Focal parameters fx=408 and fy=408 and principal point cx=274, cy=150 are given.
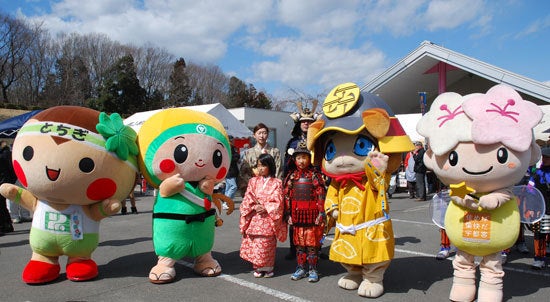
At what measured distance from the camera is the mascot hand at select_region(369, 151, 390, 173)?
3.88 metres

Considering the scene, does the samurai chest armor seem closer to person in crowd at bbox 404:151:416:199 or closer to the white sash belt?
the white sash belt

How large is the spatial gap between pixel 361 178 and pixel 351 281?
1.09 meters

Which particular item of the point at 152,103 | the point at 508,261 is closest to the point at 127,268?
the point at 508,261

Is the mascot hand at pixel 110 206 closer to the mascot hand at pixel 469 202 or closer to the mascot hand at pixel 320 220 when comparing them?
the mascot hand at pixel 320 220

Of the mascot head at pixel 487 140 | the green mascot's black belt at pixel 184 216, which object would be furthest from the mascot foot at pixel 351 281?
the green mascot's black belt at pixel 184 216

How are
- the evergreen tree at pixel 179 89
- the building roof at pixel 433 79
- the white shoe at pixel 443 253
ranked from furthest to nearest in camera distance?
the evergreen tree at pixel 179 89 → the building roof at pixel 433 79 → the white shoe at pixel 443 253

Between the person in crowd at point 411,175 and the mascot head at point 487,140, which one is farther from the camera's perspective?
the person in crowd at point 411,175

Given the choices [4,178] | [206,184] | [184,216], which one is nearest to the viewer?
[184,216]

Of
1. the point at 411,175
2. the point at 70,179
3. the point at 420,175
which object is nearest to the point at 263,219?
the point at 70,179

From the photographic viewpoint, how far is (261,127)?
608 cm

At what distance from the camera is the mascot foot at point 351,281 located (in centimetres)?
422

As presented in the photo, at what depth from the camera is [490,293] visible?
142 inches

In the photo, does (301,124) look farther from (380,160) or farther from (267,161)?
(380,160)

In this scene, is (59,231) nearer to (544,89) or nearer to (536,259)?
(536,259)
